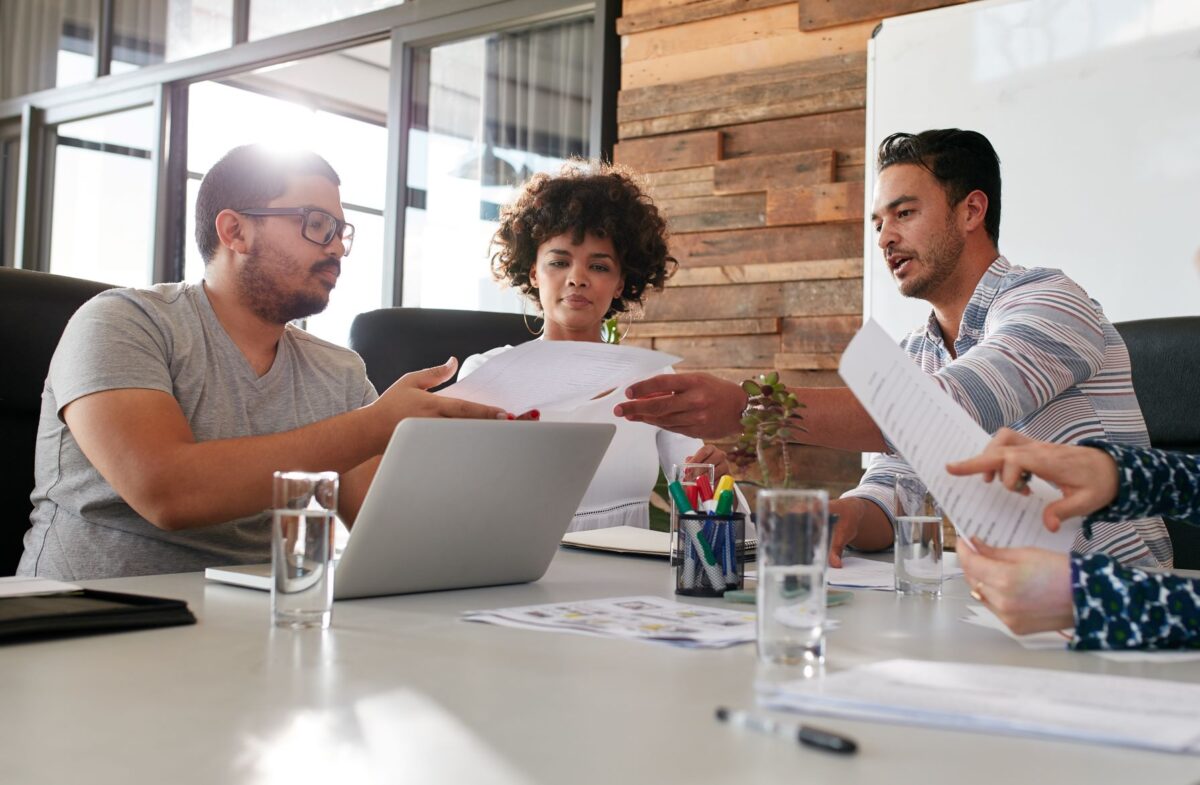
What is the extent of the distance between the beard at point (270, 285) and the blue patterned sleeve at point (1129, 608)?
1.20 metres

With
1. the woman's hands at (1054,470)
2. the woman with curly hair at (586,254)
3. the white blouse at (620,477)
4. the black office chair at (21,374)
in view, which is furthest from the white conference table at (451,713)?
the woman with curly hair at (586,254)

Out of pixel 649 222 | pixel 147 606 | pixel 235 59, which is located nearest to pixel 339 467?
pixel 147 606

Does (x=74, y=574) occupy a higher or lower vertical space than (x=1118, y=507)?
lower

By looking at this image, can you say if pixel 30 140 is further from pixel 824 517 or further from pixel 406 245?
pixel 824 517

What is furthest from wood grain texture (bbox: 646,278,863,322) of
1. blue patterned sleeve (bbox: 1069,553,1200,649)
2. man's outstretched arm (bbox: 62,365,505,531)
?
blue patterned sleeve (bbox: 1069,553,1200,649)

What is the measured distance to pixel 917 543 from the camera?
3.79 ft

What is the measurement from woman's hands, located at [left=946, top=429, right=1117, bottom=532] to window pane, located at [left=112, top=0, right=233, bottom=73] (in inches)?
173

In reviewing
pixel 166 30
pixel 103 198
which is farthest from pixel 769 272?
pixel 103 198

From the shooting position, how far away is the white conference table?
52cm

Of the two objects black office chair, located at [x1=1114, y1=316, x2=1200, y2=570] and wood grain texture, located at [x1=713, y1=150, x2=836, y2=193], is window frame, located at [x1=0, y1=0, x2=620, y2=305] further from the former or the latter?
black office chair, located at [x1=1114, y1=316, x2=1200, y2=570]

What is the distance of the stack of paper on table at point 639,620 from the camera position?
86 centimetres

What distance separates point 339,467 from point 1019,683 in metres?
0.93

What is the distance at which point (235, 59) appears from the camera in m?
4.57

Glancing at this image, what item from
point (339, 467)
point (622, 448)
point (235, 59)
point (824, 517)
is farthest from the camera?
point (235, 59)
